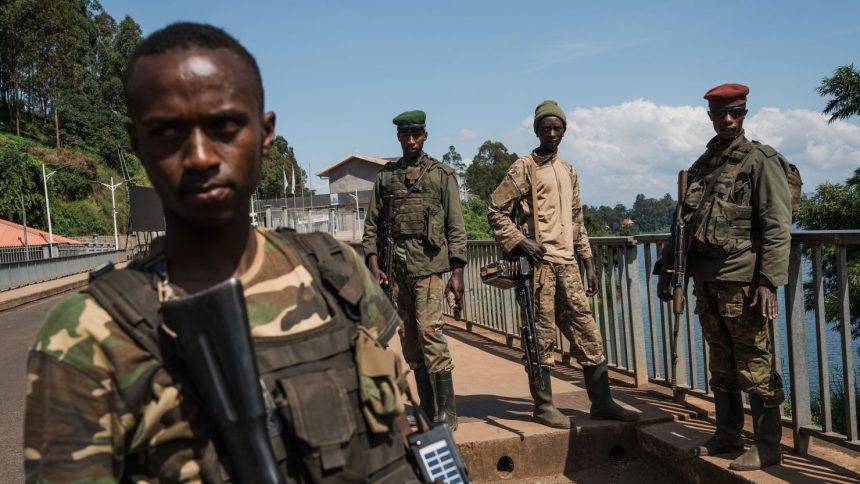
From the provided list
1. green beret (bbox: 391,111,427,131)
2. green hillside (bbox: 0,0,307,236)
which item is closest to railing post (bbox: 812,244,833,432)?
green beret (bbox: 391,111,427,131)

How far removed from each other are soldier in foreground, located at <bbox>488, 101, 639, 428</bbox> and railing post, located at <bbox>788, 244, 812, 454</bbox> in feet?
3.64

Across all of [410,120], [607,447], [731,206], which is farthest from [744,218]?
[410,120]

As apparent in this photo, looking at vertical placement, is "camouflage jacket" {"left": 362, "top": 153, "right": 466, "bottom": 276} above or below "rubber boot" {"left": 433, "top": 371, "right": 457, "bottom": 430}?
above

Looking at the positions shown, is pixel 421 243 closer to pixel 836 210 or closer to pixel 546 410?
pixel 546 410

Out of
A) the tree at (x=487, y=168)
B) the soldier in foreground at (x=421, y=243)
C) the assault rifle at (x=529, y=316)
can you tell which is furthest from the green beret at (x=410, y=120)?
the tree at (x=487, y=168)

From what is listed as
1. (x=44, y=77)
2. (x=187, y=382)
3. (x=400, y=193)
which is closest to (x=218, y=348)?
(x=187, y=382)

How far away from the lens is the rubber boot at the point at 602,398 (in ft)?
16.3

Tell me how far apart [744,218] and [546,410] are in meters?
1.86

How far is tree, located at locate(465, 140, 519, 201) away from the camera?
3228 inches

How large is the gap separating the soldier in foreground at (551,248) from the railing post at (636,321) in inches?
30.1

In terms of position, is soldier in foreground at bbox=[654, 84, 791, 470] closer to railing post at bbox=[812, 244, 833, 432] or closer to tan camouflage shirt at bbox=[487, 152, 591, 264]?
railing post at bbox=[812, 244, 833, 432]

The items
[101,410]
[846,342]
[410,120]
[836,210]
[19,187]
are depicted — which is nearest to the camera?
[101,410]

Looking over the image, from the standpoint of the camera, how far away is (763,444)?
389 centimetres

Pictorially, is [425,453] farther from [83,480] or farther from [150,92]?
[150,92]
